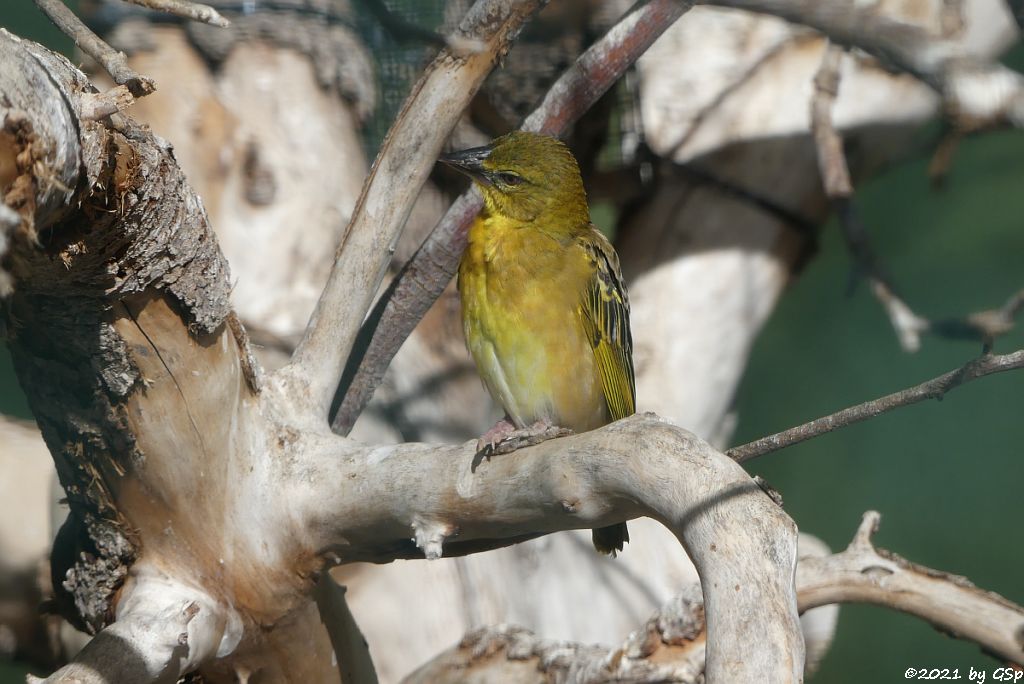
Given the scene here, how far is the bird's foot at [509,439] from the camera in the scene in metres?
1.61

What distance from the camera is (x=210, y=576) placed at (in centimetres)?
184

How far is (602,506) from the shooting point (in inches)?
56.5

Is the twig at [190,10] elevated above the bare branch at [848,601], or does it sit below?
above

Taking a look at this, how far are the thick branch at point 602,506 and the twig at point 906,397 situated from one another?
0.13 meters

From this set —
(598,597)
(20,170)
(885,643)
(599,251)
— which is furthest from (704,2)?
(885,643)

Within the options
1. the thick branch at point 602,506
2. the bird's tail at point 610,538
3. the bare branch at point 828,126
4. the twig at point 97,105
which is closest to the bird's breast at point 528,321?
the bird's tail at point 610,538

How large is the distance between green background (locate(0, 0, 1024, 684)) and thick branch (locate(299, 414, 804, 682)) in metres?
3.40

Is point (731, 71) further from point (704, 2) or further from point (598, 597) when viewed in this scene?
point (598, 597)

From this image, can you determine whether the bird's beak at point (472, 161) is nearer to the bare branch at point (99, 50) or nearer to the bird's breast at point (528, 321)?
the bird's breast at point (528, 321)

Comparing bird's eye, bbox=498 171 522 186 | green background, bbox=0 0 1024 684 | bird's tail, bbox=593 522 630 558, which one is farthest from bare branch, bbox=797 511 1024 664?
green background, bbox=0 0 1024 684

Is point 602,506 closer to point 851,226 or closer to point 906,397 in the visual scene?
point 906,397

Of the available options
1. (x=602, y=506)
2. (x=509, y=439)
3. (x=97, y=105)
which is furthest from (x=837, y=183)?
(x=97, y=105)

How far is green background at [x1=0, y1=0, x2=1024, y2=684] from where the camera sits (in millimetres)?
5281

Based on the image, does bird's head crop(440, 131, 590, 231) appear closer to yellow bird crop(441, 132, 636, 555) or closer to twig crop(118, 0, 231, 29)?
yellow bird crop(441, 132, 636, 555)
